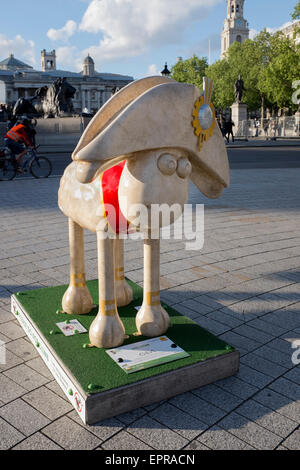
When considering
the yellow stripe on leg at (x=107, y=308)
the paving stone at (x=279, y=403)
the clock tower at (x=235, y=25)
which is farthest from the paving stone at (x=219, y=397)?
the clock tower at (x=235, y=25)

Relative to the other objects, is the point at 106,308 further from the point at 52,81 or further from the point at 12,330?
the point at 52,81

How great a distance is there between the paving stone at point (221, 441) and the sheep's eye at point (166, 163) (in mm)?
1653

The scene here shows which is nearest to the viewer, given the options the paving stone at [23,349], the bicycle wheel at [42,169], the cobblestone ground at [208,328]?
the cobblestone ground at [208,328]

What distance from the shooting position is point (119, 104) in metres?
2.79

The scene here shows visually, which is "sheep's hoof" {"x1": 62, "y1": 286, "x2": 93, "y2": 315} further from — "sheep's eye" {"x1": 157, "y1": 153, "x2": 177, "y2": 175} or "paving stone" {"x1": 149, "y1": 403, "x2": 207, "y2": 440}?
"sheep's eye" {"x1": 157, "y1": 153, "x2": 177, "y2": 175}

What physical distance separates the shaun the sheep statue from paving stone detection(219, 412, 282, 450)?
0.92 metres

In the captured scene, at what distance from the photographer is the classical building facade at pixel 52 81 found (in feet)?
311

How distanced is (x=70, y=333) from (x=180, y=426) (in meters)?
1.18

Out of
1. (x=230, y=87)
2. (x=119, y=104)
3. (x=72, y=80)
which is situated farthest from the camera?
(x=72, y=80)

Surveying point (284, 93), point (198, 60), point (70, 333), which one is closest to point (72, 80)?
point (198, 60)

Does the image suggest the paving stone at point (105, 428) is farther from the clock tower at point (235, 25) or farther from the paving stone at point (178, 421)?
the clock tower at point (235, 25)

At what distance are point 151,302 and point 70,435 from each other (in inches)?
45.4

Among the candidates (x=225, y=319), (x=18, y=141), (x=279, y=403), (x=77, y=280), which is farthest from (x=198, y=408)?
(x=18, y=141)

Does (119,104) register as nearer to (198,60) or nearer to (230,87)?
(230,87)
